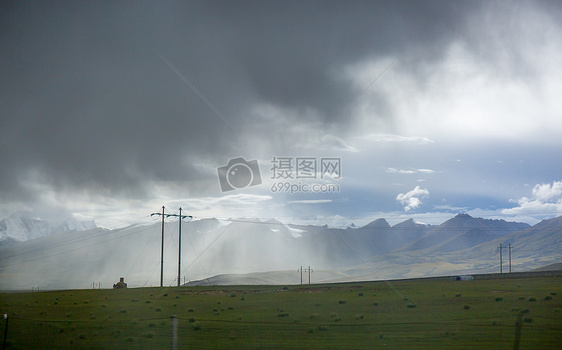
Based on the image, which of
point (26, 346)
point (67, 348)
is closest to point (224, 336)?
point (67, 348)

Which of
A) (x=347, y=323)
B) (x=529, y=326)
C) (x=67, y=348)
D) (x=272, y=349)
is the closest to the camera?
(x=272, y=349)

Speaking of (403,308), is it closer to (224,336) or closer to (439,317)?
(439,317)

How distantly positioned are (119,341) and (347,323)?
14.5m

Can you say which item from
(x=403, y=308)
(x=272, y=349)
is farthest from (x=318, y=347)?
(x=403, y=308)

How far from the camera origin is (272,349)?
25438mm

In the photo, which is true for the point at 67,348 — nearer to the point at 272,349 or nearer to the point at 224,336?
the point at 224,336

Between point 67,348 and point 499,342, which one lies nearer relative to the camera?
point 499,342

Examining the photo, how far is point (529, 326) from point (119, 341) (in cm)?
2372

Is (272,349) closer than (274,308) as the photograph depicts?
Yes

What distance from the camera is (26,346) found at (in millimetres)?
28672

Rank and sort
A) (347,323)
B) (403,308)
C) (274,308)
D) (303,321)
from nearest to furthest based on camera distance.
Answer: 1. (347,323)
2. (303,321)
3. (403,308)
4. (274,308)

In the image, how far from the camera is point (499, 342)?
2570 centimetres

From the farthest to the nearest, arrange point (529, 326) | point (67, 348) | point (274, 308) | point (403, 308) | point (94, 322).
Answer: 1. point (274, 308)
2. point (403, 308)
3. point (94, 322)
4. point (529, 326)
5. point (67, 348)

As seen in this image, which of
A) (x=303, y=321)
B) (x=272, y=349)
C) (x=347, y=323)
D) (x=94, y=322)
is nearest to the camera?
(x=272, y=349)
